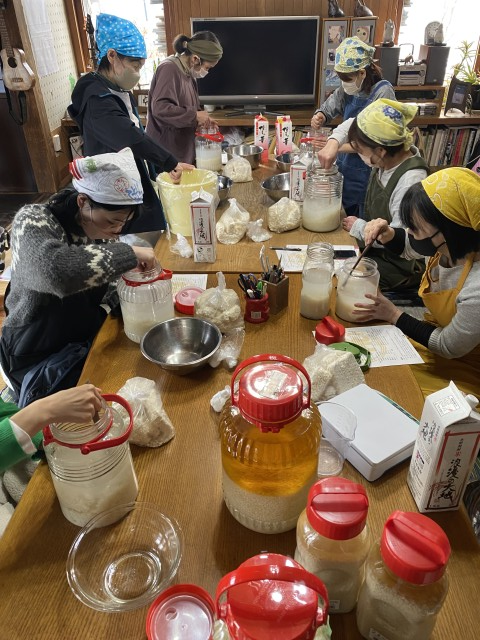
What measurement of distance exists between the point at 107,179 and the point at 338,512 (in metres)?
1.10

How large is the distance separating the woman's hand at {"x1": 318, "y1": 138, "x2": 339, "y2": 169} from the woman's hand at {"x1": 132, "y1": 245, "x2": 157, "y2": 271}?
136 cm

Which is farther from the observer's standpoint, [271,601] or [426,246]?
[426,246]

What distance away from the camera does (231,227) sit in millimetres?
1949

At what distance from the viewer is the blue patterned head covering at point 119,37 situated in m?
2.15

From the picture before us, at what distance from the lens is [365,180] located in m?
2.93

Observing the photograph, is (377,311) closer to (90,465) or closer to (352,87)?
(90,465)

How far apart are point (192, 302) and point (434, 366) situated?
0.82 meters

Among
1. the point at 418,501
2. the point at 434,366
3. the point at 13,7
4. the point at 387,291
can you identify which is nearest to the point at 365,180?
the point at 387,291

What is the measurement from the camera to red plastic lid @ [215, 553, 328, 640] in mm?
480

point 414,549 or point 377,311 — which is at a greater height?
point 414,549

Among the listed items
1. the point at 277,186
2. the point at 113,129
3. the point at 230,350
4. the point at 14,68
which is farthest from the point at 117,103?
the point at 14,68

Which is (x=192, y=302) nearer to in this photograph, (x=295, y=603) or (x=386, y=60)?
(x=295, y=603)

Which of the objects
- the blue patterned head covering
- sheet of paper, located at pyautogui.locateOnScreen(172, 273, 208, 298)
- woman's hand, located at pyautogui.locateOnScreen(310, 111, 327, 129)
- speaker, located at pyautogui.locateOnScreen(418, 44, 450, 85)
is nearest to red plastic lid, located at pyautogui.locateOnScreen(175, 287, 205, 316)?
sheet of paper, located at pyautogui.locateOnScreen(172, 273, 208, 298)

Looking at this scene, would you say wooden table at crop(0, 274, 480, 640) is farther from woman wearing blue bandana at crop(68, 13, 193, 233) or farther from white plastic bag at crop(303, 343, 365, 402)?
woman wearing blue bandana at crop(68, 13, 193, 233)
